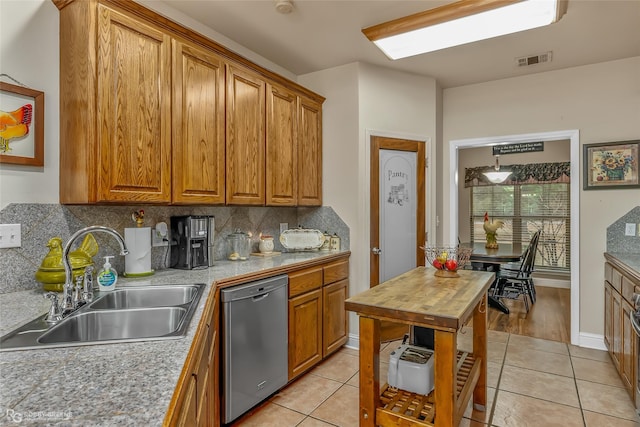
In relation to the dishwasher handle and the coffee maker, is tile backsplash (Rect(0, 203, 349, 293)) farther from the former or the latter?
A: the dishwasher handle

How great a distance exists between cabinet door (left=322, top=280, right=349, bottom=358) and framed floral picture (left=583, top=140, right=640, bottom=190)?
2569 mm

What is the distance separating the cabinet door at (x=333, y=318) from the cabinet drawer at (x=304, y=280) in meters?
0.15

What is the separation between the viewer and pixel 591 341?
11.2 feet

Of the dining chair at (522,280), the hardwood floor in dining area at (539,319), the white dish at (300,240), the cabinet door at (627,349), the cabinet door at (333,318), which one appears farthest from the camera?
the dining chair at (522,280)

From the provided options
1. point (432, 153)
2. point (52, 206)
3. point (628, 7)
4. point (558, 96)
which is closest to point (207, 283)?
point (52, 206)

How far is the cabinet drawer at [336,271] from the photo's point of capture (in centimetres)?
305

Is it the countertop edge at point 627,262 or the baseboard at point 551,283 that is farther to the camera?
the baseboard at point 551,283

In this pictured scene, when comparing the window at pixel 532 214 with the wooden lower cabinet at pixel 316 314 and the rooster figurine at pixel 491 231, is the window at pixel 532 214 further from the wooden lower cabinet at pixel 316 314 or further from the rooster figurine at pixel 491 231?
the wooden lower cabinet at pixel 316 314

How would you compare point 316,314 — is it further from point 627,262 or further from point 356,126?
point 627,262

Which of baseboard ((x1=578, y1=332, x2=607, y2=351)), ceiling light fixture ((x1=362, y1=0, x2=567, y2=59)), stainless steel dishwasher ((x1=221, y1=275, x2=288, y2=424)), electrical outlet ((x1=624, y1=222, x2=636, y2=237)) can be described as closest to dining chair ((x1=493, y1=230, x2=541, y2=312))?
baseboard ((x1=578, y1=332, x2=607, y2=351))

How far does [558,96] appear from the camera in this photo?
359 cm

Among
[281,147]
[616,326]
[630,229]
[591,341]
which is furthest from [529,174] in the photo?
[281,147]

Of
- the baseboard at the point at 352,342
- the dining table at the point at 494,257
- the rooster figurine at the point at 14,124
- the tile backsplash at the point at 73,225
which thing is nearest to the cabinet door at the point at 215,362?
the tile backsplash at the point at 73,225

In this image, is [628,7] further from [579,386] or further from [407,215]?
[579,386]
